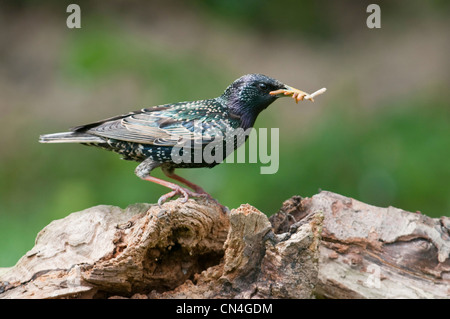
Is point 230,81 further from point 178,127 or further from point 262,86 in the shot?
point 178,127

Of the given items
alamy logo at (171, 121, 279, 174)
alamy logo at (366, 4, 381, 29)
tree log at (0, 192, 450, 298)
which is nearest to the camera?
tree log at (0, 192, 450, 298)

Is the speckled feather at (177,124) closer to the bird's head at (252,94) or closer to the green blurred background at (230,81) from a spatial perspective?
the bird's head at (252,94)

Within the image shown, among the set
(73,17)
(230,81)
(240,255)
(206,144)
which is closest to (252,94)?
(206,144)

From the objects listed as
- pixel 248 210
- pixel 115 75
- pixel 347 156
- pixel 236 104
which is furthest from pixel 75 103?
pixel 248 210

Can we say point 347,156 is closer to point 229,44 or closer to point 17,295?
point 229,44

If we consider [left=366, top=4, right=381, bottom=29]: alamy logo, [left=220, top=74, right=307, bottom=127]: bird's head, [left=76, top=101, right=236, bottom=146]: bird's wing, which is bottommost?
[left=76, top=101, right=236, bottom=146]: bird's wing

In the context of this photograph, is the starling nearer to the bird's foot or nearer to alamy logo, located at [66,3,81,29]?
the bird's foot

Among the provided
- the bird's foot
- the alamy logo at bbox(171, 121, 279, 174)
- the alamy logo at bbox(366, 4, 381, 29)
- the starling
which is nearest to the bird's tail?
the starling
